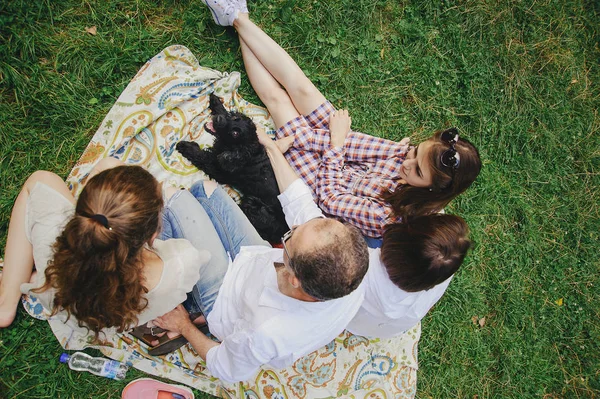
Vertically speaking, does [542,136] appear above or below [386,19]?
below

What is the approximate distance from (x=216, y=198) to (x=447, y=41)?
3749mm

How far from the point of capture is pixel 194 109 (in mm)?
4223

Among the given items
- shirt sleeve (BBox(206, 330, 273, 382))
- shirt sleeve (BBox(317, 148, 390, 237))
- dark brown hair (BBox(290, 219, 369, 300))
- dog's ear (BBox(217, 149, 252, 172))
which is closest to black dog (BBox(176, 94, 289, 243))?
dog's ear (BBox(217, 149, 252, 172))

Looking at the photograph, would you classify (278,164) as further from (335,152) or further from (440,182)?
(440,182)

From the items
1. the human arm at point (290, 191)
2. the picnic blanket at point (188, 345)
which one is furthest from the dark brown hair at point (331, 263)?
the picnic blanket at point (188, 345)

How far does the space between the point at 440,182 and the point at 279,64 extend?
85.3 inches

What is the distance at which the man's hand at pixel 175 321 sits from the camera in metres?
3.30

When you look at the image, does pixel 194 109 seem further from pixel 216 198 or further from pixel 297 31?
pixel 297 31

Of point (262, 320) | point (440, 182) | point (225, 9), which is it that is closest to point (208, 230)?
point (262, 320)

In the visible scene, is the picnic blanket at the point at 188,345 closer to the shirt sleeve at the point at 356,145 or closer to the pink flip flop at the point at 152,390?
the pink flip flop at the point at 152,390

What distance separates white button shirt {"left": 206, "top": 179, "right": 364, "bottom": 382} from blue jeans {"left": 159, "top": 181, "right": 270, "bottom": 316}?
0.13 metres

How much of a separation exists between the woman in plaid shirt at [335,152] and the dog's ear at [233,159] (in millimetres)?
496

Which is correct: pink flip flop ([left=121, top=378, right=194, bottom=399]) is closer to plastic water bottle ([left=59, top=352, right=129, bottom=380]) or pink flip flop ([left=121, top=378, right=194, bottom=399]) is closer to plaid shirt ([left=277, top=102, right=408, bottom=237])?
plastic water bottle ([left=59, top=352, right=129, bottom=380])

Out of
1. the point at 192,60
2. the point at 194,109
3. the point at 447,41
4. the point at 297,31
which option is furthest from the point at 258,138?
the point at 447,41
